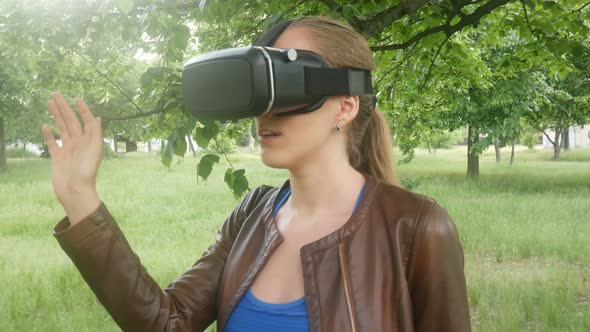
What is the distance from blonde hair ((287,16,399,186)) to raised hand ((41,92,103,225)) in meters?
0.49

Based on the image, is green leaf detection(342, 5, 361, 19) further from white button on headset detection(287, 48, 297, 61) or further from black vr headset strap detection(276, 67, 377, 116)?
white button on headset detection(287, 48, 297, 61)

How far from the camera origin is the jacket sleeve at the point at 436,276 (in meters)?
1.16

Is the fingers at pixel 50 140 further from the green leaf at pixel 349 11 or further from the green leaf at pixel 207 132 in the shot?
the green leaf at pixel 349 11

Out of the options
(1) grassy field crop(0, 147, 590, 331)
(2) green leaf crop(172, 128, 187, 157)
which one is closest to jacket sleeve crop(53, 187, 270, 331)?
(2) green leaf crop(172, 128, 187, 157)

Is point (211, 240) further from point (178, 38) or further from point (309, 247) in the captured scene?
point (309, 247)

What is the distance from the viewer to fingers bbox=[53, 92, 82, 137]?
1.03 m

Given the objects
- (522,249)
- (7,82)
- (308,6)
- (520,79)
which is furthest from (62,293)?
(520,79)

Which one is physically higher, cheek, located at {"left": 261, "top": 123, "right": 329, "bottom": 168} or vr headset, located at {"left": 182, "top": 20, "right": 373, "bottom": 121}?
vr headset, located at {"left": 182, "top": 20, "right": 373, "bottom": 121}

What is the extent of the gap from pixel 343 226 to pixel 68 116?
0.57m

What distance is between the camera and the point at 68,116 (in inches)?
40.4

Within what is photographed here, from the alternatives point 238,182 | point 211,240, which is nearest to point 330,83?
point 238,182

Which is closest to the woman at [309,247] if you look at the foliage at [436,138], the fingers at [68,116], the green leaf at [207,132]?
the fingers at [68,116]

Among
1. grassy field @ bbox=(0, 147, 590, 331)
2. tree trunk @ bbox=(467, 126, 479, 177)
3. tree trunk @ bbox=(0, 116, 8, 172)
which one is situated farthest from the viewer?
tree trunk @ bbox=(467, 126, 479, 177)

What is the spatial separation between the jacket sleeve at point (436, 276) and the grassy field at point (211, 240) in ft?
13.5
